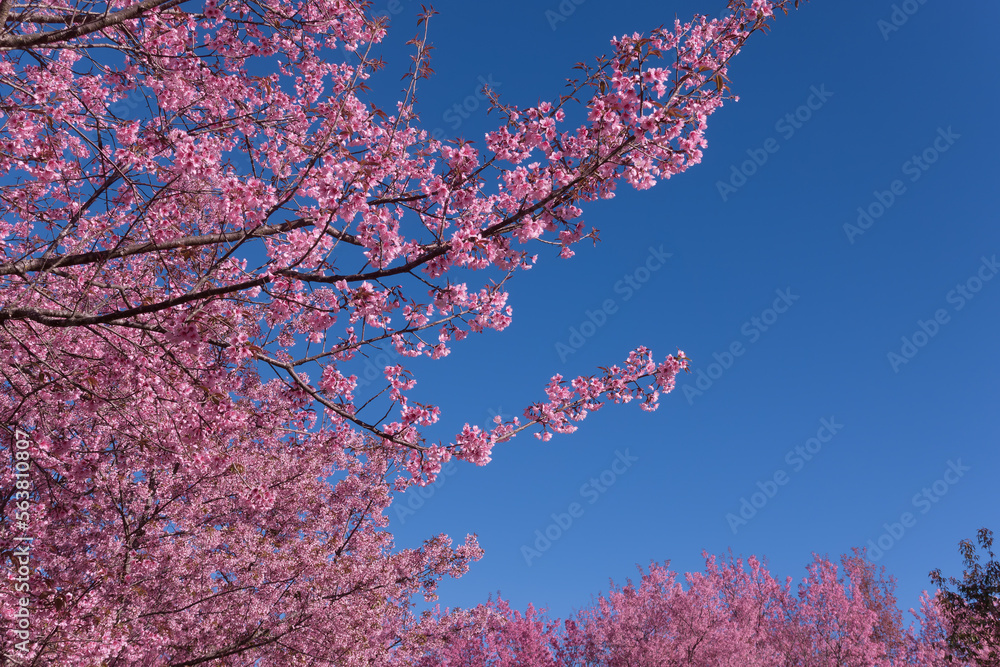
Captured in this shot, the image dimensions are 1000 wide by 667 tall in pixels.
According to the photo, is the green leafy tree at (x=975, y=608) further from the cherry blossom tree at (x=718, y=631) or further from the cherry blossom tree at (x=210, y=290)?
the cherry blossom tree at (x=210, y=290)

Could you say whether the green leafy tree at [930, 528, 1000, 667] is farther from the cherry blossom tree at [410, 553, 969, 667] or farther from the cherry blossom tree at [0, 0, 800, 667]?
the cherry blossom tree at [0, 0, 800, 667]

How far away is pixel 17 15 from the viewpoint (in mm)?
4465

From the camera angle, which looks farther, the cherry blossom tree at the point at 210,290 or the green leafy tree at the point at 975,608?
the green leafy tree at the point at 975,608

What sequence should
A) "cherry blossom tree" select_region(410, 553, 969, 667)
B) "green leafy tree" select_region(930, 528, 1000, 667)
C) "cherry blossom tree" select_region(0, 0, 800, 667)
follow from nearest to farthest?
"cherry blossom tree" select_region(0, 0, 800, 667) < "green leafy tree" select_region(930, 528, 1000, 667) < "cherry blossom tree" select_region(410, 553, 969, 667)

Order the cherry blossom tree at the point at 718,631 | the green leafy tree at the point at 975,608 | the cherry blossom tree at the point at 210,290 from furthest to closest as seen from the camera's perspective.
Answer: the cherry blossom tree at the point at 718,631, the green leafy tree at the point at 975,608, the cherry blossom tree at the point at 210,290

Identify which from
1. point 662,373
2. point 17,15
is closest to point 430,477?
point 662,373

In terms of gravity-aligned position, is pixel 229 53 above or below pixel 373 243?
above

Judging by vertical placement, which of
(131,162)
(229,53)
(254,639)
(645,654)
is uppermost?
(229,53)

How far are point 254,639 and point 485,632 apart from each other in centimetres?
798

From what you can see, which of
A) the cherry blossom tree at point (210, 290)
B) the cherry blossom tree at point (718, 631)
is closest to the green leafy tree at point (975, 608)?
the cherry blossom tree at point (718, 631)

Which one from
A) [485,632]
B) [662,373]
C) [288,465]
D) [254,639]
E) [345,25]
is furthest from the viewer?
[485,632]

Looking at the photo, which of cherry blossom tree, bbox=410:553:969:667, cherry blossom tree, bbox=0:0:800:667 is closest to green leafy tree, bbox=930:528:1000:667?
cherry blossom tree, bbox=410:553:969:667

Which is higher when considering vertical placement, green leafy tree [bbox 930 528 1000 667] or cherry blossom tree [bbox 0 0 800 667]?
cherry blossom tree [bbox 0 0 800 667]

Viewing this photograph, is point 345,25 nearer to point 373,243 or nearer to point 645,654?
point 373,243
